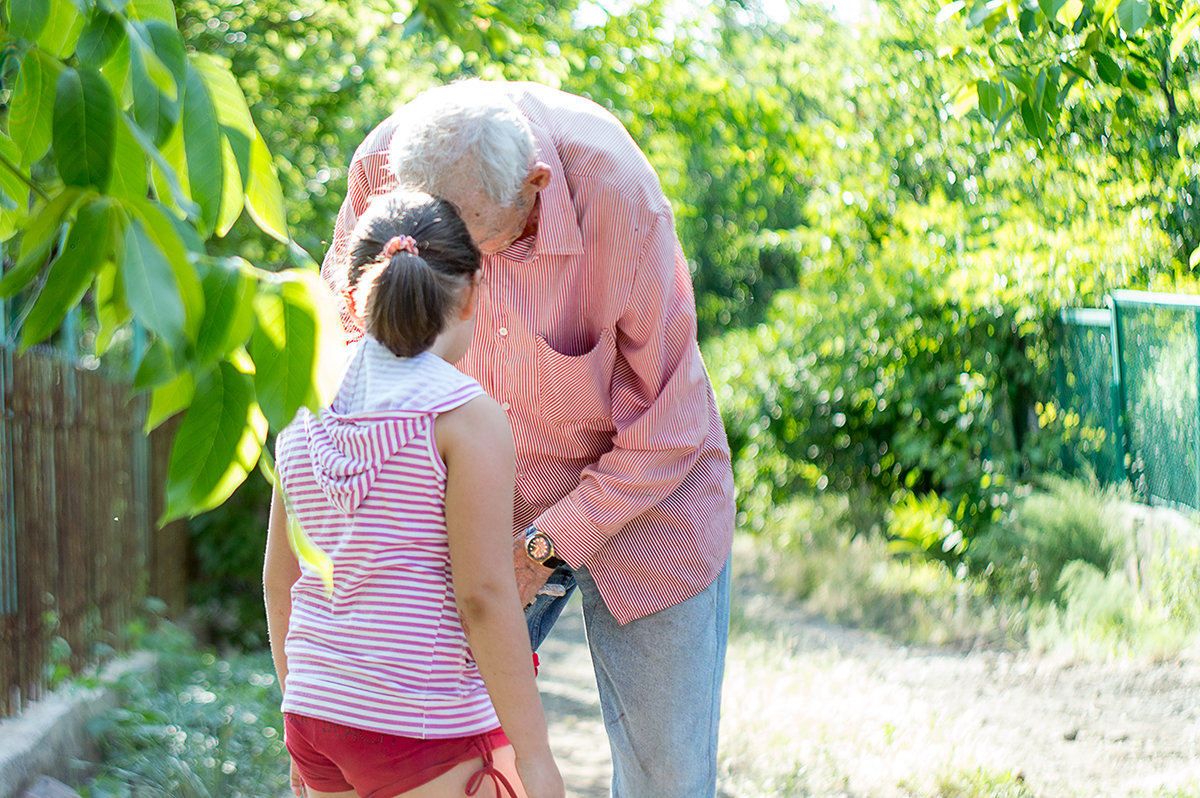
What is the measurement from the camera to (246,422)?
2.74 ft

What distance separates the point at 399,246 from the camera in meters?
1.79

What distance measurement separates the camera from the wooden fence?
162 inches

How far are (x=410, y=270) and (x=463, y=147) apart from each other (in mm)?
354

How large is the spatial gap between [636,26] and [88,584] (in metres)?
5.33

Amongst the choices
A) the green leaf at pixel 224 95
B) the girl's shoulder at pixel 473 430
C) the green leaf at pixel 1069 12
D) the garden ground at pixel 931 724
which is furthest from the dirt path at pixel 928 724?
the green leaf at pixel 224 95

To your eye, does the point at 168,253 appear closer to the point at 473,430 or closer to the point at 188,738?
the point at 473,430

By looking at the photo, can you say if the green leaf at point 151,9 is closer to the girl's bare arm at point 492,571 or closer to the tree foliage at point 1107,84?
the girl's bare arm at point 492,571

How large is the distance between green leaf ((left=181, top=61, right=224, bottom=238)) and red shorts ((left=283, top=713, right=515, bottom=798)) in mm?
1036

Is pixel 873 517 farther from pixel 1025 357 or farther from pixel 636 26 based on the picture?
pixel 636 26

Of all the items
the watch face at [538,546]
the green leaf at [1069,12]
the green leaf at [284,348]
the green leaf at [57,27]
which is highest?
the green leaf at [1069,12]

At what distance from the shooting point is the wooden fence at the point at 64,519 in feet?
13.5

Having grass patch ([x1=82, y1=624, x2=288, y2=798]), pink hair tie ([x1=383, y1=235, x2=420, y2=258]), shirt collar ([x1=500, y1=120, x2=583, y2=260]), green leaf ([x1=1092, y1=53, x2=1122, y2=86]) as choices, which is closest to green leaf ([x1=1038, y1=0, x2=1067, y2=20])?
green leaf ([x1=1092, y1=53, x2=1122, y2=86])

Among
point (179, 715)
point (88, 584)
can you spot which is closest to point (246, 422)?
point (179, 715)

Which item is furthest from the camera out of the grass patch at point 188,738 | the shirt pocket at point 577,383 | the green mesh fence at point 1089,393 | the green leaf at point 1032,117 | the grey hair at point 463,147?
the green mesh fence at point 1089,393
